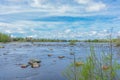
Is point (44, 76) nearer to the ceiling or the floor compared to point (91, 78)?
nearer to the floor

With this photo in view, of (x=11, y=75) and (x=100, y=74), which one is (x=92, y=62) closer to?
(x=100, y=74)

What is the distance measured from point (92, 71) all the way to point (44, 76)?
11.7 m

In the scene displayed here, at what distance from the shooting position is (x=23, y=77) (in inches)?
704

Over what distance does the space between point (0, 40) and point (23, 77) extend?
258ft

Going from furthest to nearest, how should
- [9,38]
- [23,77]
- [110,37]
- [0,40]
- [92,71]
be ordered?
[9,38], [0,40], [23,77], [92,71], [110,37]

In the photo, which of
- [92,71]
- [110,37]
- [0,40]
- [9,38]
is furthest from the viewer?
[9,38]

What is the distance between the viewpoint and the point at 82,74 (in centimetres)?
700

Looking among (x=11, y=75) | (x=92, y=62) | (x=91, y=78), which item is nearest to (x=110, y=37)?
(x=92, y=62)

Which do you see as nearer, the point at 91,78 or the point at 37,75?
the point at 91,78

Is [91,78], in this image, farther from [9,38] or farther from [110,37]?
[9,38]

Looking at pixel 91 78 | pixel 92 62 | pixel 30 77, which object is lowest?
pixel 30 77

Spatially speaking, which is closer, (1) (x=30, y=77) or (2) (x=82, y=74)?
(2) (x=82, y=74)

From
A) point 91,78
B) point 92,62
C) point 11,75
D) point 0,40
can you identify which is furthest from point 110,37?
point 0,40

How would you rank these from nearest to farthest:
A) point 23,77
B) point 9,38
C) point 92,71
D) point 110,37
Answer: point 110,37
point 92,71
point 23,77
point 9,38
